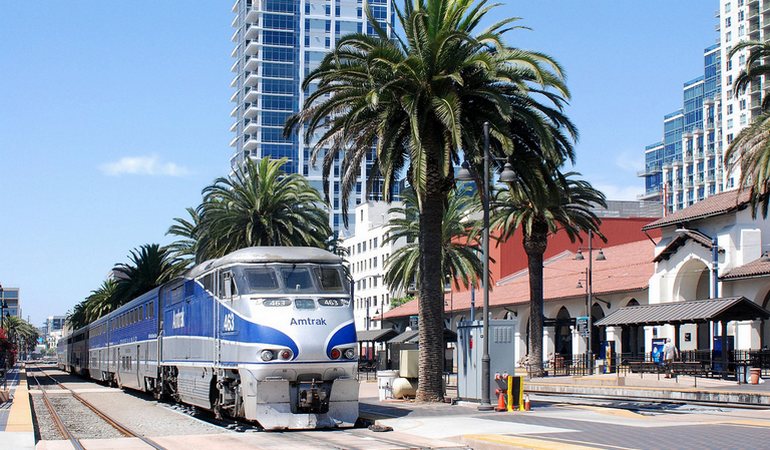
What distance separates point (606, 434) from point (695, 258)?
40.0m

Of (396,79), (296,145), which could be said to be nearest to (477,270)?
(396,79)

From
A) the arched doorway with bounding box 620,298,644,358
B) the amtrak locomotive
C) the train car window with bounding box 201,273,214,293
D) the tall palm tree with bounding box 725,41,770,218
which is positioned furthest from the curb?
the arched doorway with bounding box 620,298,644,358

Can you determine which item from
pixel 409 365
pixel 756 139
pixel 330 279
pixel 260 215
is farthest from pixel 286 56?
pixel 330 279

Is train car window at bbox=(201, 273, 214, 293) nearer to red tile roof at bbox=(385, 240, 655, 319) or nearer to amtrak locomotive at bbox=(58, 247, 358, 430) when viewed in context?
amtrak locomotive at bbox=(58, 247, 358, 430)

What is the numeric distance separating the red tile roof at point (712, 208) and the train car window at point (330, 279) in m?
35.0

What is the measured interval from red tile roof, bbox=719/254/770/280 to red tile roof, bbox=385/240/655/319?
7990 millimetres

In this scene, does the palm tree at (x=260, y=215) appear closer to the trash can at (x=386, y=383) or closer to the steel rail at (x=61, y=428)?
the steel rail at (x=61, y=428)

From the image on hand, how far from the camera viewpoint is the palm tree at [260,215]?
2047 inches

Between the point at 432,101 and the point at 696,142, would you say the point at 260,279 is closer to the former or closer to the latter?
the point at 432,101

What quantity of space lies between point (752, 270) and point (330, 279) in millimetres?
34992

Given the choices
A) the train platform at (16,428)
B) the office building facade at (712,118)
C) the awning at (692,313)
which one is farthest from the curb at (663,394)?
the office building facade at (712,118)

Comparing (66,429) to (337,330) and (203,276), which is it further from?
(337,330)

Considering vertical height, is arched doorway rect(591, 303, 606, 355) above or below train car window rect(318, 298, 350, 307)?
below

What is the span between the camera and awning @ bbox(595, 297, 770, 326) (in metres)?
38.2
